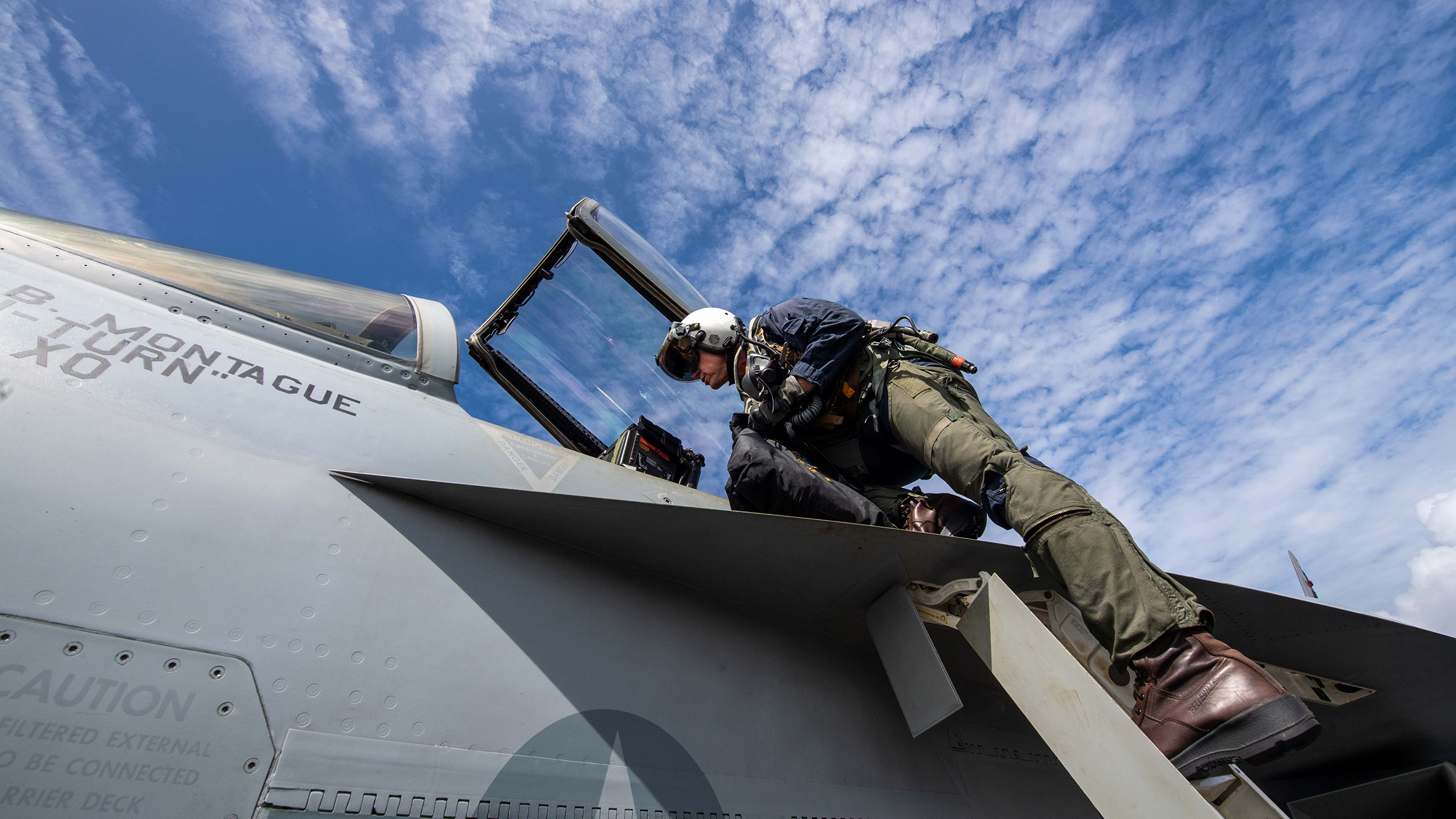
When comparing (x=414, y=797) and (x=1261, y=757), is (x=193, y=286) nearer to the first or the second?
(x=414, y=797)

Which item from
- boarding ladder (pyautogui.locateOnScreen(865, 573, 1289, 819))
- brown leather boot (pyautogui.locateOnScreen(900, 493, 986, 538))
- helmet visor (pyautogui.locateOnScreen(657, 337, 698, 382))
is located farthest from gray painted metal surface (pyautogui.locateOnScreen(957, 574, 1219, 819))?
helmet visor (pyautogui.locateOnScreen(657, 337, 698, 382))

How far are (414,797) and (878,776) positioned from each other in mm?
1619

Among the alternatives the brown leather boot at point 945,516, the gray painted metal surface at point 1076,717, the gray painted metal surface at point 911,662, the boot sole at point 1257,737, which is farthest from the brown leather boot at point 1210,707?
the brown leather boot at point 945,516

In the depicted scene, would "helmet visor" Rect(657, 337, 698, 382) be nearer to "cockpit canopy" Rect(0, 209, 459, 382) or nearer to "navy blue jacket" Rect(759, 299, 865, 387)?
"navy blue jacket" Rect(759, 299, 865, 387)

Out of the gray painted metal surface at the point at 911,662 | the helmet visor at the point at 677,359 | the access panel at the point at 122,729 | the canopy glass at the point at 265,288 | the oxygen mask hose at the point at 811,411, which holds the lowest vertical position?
the access panel at the point at 122,729

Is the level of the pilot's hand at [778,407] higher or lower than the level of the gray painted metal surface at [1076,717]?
higher

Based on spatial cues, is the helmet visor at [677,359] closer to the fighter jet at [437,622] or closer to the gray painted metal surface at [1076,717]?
the fighter jet at [437,622]

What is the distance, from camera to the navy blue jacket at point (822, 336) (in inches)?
119

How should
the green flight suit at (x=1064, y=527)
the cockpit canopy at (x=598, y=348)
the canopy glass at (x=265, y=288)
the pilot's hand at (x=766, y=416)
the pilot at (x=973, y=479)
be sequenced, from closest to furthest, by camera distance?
the pilot at (x=973, y=479) < the green flight suit at (x=1064, y=527) < the canopy glass at (x=265, y=288) < the pilot's hand at (x=766, y=416) < the cockpit canopy at (x=598, y=348)

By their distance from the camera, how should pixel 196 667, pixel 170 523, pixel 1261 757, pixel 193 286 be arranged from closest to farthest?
pixel 196 667 → pixel 170 523 → pixel 1261 757 → pixel 193 286

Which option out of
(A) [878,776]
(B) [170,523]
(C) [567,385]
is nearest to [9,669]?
(B) [170,523]

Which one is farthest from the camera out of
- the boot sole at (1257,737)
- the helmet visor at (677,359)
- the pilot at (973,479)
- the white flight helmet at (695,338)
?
the helmet visor at (677,359)

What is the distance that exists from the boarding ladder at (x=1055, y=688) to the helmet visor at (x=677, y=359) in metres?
2.11

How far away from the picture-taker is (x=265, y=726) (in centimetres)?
135
